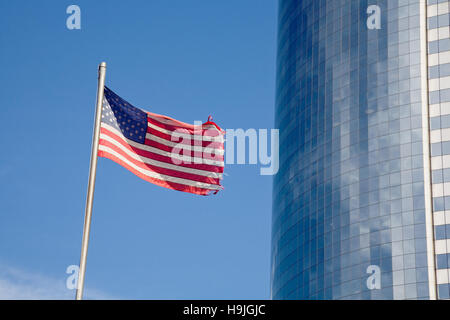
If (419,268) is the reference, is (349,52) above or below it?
above

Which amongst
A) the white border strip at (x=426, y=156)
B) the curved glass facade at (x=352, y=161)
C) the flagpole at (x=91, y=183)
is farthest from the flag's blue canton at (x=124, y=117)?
the curved glass facade at (x=352, y=161)

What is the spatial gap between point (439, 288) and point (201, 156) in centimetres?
7886

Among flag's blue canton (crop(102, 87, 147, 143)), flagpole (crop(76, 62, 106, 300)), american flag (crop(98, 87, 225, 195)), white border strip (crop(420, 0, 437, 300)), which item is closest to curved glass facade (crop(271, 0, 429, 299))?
white border strip (crop(420, 0, 437, 300))

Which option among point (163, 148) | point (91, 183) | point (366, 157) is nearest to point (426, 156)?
point (366, 157)

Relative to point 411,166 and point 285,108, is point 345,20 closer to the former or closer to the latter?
point 285,108

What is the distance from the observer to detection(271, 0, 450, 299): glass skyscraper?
10644 centimetres

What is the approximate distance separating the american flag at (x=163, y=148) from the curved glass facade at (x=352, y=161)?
78451 mm

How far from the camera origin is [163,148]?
29.1 m

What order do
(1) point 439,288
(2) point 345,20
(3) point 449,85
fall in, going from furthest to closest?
(2) point 345,20 < (3) point 449,85 < (1) point 439,288

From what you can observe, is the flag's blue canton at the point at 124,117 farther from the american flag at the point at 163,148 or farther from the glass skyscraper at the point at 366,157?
the glass skyscraper at the point at 366,157

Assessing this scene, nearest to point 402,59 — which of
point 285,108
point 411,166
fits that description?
point 411,166

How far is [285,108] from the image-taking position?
13362 centimetres
